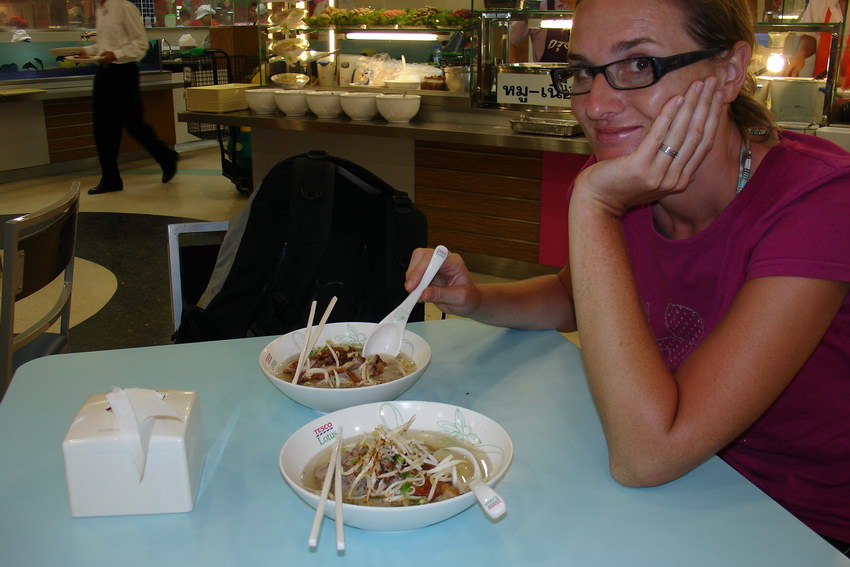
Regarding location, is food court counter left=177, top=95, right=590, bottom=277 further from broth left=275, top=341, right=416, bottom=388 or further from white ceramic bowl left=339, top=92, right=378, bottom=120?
broth left=275, top=341, right=416, bottom=388

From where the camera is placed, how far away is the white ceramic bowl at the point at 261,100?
15.1 feet

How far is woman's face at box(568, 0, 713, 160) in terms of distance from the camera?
1.16 m

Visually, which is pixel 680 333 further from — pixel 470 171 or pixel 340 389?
pixel 470 171

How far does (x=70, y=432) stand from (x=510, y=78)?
3.34 metres

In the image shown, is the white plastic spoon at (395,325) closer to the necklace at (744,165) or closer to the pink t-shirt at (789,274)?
the pink t-shirt at (789,274)

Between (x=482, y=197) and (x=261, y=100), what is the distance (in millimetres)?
1470

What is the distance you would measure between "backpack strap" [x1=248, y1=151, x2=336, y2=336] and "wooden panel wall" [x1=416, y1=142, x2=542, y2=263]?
7.58 ft

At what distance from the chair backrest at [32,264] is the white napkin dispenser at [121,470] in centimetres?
91

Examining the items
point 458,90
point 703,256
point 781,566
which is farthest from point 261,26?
point 781,566

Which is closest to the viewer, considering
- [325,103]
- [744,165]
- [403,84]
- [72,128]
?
[744,165]

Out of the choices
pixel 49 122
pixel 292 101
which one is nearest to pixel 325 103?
pixel 292 101

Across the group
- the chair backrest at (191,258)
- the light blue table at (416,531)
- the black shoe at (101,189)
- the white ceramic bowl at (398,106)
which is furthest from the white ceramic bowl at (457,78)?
the black shoe at (101,189)

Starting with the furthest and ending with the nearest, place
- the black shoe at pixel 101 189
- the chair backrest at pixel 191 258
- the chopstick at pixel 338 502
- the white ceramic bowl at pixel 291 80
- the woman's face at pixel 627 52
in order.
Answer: the black shoe at pixel 101 189
the white ceramic bowl at pixel 291 80
the chair backrest at pixel 191 258
the woman's face at pixel 627 52
the chopstick at pixel 338 502

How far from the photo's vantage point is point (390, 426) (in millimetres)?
1099
